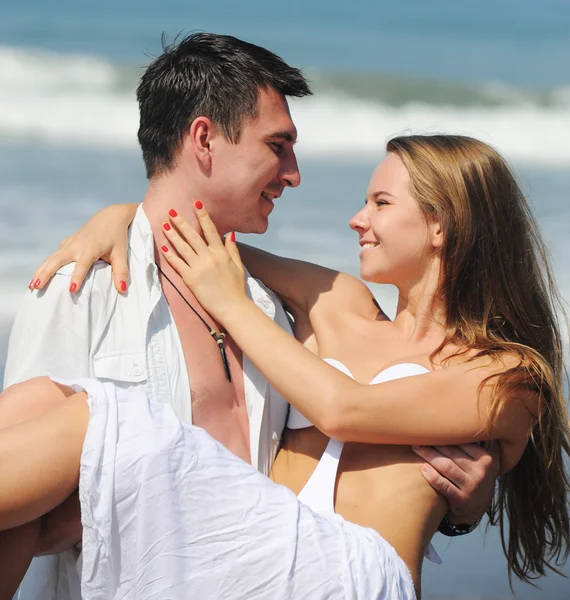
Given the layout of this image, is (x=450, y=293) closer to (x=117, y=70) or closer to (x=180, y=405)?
(x=180, y=405)

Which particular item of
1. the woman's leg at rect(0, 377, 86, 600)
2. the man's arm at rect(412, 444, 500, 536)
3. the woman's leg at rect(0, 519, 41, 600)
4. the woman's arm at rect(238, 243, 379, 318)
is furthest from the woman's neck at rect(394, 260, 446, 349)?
the woman's leg at rect(0, 519, 41, 600)

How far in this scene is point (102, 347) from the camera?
2469 millimetres

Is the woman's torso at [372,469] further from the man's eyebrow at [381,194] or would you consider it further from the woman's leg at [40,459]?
the woman's leg at [40,459]

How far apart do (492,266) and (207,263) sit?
2.42 ft

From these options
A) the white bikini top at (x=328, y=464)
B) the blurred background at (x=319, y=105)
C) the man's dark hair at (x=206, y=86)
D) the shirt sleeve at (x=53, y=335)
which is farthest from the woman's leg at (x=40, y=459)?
the blurred background at (x=319, y=105)

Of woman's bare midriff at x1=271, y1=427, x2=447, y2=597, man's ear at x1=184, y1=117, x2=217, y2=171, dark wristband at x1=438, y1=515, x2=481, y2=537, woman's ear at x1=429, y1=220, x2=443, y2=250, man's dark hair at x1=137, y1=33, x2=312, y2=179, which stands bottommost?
dark wristband at x1=438, y1=515, x2=481, y2=537

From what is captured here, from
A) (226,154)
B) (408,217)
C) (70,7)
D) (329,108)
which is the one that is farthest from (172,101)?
(70,7)

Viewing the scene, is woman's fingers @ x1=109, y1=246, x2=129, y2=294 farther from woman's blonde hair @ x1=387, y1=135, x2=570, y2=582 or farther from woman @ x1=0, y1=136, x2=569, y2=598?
woman's blonde hair @ x1=387, y1=135, x2=570, y2=582

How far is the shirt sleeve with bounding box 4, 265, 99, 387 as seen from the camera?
7.88ft

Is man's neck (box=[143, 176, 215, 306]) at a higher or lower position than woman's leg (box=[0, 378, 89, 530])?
higher

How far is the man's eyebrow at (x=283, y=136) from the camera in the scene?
2805 millimetres

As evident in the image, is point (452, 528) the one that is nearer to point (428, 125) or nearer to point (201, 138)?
point (201, 138)

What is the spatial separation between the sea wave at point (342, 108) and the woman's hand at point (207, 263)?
17.7ft

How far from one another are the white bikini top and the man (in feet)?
0.55
